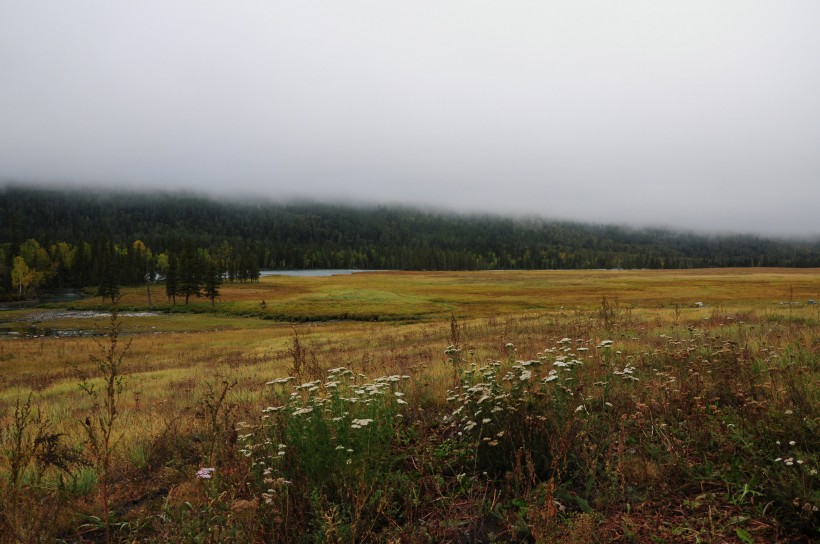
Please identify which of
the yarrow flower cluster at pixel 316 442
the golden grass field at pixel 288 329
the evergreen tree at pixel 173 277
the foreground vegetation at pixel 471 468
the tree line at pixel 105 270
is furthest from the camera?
the tree line at pixel 105 270

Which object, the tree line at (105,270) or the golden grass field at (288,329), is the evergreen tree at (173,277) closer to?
the tree line at (105,270)

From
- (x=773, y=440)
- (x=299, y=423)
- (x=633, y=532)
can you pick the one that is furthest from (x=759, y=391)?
(x=299, y=423)

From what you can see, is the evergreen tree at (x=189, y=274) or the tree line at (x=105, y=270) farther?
the tree line at (x=105, y=270)

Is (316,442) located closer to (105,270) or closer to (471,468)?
(471,468)

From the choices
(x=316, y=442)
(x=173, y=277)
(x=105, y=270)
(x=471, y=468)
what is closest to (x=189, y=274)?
(x=173, y=277)

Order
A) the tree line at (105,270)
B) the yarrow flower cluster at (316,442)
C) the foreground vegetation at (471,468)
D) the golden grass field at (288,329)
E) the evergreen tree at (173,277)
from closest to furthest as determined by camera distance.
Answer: the foreground vegetation at (471,468) → the yarrow flower cluster at (316,442) → the golden grass field at (288,329) → the evergreen tree at (173,277) → the tree line at (105,270)

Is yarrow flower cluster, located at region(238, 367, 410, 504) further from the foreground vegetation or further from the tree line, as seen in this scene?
the tree line

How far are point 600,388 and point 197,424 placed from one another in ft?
22.5

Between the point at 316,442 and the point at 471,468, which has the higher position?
the point at 316,442

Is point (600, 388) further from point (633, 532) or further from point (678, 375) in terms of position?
point (633, 532)

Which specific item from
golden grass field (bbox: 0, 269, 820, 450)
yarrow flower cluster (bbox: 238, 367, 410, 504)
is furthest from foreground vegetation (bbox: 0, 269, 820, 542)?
golden grass field (bbox: 0, 269, 820, 450)

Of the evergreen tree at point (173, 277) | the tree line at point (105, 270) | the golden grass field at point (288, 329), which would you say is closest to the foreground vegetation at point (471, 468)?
the golden grass field at point (288, 329)

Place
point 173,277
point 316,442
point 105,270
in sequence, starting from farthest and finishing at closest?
point 173,277 < point 105,270 < point 316,442

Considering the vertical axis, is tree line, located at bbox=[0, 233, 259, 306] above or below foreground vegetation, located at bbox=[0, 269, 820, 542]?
below
